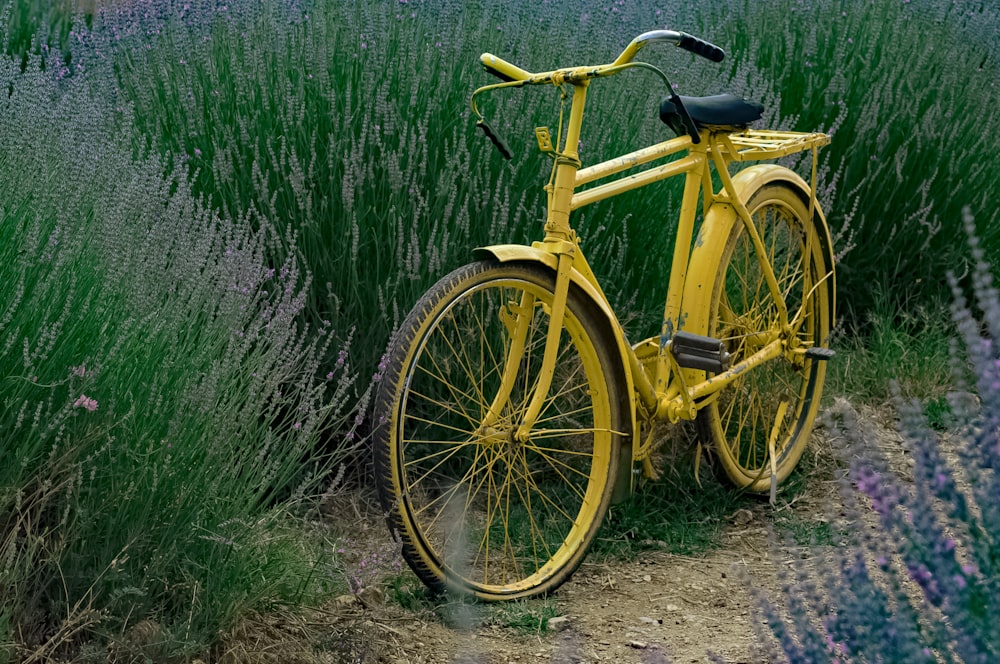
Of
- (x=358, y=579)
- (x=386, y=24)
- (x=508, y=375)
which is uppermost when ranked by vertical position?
(x=386, y=24)

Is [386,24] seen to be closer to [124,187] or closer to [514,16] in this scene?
[514,16]

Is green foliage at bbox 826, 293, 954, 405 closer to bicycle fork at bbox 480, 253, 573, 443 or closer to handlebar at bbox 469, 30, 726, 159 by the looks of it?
bicycle fork at bbox 480, 253, 573, 443

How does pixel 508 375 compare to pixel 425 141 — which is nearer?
pixel 508 375

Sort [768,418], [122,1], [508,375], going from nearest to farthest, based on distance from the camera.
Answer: [508,375] → [768,418] → [122,1]

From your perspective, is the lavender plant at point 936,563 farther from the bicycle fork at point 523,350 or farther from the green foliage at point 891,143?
the green foliage at point 891,143

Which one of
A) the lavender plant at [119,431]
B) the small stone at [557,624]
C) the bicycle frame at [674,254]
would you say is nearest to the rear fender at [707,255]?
the bicycle frame at [674,254]

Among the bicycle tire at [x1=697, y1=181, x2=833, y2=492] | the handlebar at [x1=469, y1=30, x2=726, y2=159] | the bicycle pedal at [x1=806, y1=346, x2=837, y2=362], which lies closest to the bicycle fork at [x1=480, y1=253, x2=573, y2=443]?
the handlebar at [x1=469, y1=30, x2=726, y2=159]

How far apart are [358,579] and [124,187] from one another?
3.71ft

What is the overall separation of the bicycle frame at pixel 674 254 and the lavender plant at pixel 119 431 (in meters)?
0.65

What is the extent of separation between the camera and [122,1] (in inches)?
216

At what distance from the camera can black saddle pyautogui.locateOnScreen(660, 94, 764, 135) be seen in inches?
139

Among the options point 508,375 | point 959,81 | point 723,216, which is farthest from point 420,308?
point 959,81

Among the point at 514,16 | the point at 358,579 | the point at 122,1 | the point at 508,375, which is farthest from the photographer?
the point at 122,1

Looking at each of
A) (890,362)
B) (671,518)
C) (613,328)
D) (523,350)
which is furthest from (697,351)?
(890,362)
